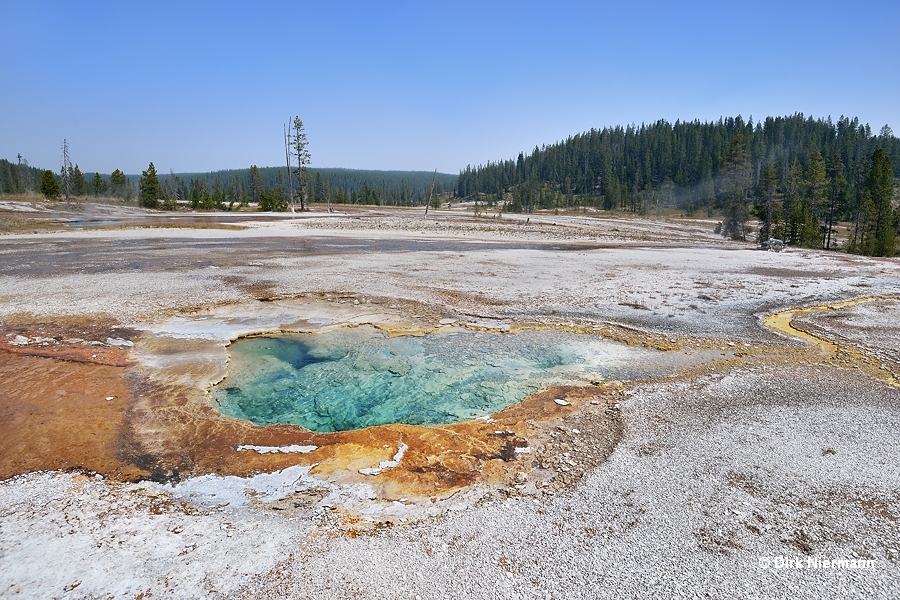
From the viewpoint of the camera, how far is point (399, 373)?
28.9 ft

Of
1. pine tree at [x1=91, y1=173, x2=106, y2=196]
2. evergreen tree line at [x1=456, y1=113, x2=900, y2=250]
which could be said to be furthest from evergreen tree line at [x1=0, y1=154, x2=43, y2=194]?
evergreen tree line at [x1=456, y1=113, x2=900, y2=250]

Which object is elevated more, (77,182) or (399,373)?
(77,182)

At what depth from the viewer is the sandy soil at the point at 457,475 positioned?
398 centimetres

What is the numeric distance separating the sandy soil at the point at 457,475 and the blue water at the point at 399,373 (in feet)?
1.68

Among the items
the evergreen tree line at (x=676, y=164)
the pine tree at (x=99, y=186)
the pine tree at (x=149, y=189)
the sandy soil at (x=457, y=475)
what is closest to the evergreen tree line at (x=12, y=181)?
A: the pine tree at (x=99, y=186)

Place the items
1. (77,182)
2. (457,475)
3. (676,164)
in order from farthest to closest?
(676,164)
(77,182)
(457,475)

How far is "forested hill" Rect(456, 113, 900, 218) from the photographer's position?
335 ft

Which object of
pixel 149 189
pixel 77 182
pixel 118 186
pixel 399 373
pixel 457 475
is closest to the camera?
pixel 457 475

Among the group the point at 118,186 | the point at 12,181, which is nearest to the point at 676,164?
the point at 118,186

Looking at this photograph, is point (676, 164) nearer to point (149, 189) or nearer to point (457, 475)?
point (149, 189)

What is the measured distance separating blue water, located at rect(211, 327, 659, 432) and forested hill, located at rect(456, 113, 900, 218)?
289 feet

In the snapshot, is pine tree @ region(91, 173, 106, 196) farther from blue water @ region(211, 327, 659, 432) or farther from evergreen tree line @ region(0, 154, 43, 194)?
blue water @ region(211, 327, 659, 432)

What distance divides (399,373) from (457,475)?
11.7ft

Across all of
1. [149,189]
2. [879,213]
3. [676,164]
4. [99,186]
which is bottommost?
[879,213]
